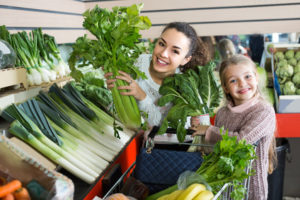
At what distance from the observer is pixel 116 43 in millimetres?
1446

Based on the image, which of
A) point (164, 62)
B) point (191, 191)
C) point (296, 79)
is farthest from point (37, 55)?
point (296, 79)

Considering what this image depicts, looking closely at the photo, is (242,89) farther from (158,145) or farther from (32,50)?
(32,50)

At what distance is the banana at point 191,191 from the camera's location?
3.68 feet

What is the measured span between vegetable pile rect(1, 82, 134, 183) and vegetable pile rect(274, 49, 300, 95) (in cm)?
196

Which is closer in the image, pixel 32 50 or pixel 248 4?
pixel 32 50

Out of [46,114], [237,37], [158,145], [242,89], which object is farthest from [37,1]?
[237,37]

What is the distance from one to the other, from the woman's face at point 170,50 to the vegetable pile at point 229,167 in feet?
1.95

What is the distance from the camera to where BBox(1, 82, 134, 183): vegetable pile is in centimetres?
137

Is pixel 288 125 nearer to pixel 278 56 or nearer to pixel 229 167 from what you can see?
pixel 278 56

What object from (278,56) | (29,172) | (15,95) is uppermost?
(278,56)

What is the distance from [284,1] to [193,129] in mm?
2594

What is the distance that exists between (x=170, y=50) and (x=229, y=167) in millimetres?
763

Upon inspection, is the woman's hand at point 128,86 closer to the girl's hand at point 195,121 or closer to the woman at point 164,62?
the woman at point 164,62

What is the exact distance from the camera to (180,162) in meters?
1.45
